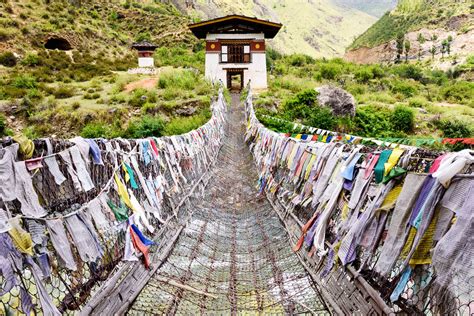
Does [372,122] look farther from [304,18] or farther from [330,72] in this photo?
[304,18]

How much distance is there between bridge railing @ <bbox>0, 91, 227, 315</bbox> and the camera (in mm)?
2432

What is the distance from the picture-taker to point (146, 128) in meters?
17.5

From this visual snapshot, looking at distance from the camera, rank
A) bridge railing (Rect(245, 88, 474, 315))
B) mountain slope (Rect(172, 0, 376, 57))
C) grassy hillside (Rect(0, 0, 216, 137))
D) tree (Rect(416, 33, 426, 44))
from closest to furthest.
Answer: bridge railing (Rect(245, 88, 474, 315)) < grassy hillside (Rect(0, 0, 216, 137)) < tree (Rect(416, 33, 426, 44)) < mountain slope (Rect(172, 0, 376, 57))

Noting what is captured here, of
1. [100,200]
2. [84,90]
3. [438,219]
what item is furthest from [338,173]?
[84,90]

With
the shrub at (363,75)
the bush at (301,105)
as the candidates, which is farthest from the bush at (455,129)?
the shrub at (363,75)

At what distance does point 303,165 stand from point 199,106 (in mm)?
15735

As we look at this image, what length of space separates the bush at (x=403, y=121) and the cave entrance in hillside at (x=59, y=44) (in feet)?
96.4

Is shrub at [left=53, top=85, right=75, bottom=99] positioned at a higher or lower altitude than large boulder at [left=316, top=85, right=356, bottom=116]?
higher

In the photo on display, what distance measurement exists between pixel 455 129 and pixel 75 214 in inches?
851

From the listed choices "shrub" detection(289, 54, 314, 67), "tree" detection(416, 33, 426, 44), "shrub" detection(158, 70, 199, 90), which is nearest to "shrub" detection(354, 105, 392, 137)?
"shrub" detection(158, 70, 199, 90)

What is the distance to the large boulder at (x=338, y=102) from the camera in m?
20.7

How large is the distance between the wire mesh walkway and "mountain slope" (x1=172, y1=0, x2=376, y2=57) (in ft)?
257

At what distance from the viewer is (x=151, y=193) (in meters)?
5.09

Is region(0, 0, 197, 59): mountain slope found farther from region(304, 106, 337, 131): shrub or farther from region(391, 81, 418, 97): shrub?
region(391, 81, 418, 97): shrub
